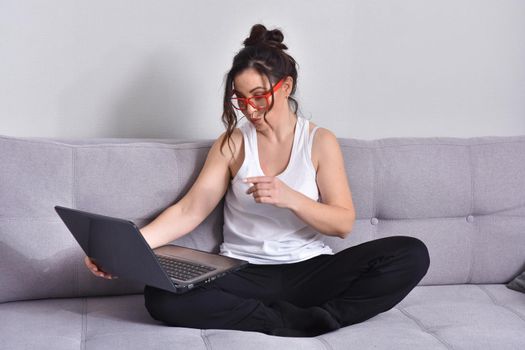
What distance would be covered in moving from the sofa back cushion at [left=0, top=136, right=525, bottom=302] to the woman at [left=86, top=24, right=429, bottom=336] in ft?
0.31

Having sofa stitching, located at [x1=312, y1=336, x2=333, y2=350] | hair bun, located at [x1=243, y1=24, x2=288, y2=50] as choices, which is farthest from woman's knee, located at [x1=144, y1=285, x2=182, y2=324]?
hair bun, located at [x1=243, y1=24, x2=288, y2=50]

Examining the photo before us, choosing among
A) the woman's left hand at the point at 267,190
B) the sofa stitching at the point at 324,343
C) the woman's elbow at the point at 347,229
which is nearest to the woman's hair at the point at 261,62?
the woman's left hand at the point at 267,190

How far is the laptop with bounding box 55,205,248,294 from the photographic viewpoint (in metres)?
1.71

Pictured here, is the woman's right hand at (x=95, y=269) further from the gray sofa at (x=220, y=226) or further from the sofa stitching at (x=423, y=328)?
the sofa stitching at (x=423, y=328)

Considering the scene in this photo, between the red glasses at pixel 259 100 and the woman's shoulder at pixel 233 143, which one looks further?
the woman's shoulder at pixel 233 143

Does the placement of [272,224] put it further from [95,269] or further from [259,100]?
[95,269]

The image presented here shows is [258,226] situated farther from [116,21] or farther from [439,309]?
[116,21]

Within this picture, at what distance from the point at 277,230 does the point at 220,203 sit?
21cm

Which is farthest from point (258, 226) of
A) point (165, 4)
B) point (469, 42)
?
point (469, 42)

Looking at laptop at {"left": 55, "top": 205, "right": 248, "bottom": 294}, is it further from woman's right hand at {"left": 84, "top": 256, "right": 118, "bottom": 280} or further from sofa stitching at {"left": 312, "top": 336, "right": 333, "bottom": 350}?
sofa stitching at {"left": 312, "top": 336, "right": 333, "bottom": 350}

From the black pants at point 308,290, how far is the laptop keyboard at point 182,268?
5 centimetres

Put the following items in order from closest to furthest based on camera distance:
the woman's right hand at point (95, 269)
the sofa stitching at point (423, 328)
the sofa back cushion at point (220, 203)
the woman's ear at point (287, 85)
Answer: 1. the sofa stitching at point (423, 328)
2. the woman's right hand at point (95, 269)
3. the sofa back cushion at point (220, 203)
4. the woman's ear at point (287, 85)

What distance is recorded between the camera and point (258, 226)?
7.08 ft

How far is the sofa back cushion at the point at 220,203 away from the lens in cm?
204
